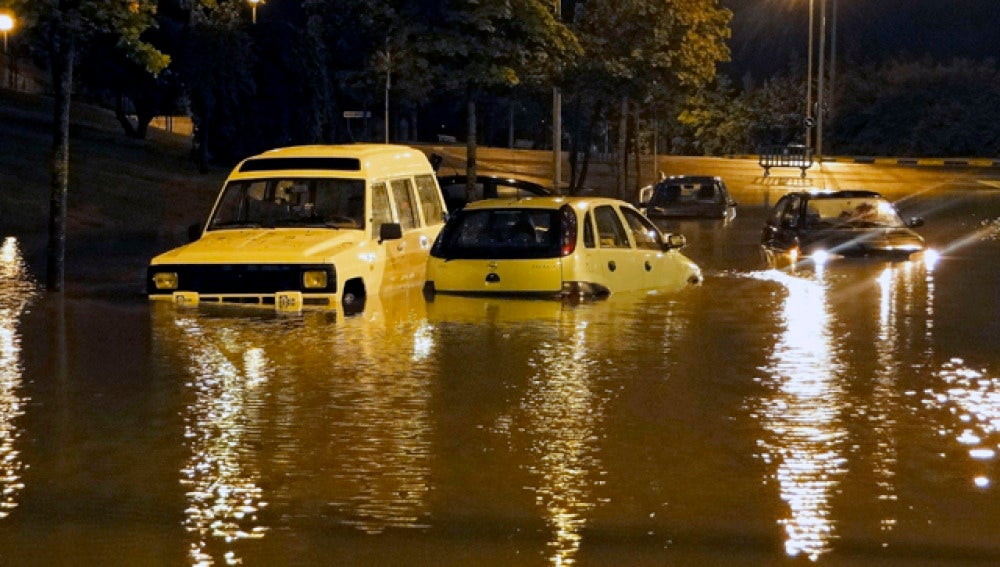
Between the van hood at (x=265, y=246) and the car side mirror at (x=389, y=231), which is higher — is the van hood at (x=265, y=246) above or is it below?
below

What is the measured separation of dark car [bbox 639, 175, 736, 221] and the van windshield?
25.0 m

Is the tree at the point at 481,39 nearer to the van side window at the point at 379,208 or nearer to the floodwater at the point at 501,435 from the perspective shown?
the van side window at the point at 379,208

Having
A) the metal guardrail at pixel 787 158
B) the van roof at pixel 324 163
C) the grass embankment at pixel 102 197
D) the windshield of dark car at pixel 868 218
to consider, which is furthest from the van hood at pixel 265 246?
the metal guardrail at pixel 787 158

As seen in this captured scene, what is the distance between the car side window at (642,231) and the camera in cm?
2195

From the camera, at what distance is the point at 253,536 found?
854 cm

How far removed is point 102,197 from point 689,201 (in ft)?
50.7

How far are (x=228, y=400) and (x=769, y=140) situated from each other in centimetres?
9707

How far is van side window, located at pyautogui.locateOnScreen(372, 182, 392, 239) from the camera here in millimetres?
20062

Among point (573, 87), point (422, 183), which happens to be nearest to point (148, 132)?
point (573, 87)

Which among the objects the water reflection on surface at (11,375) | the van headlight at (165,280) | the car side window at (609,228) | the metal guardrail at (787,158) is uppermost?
the metal guardrail at (787,158)

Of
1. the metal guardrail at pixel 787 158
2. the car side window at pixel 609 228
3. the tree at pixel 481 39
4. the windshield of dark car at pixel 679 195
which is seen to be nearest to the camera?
the car side window at pixel 609 228

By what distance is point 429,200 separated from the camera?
22.4 meters

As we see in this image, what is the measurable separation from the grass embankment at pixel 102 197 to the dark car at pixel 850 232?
1017cm

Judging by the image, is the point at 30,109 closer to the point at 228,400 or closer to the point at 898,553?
the point at 228,400
